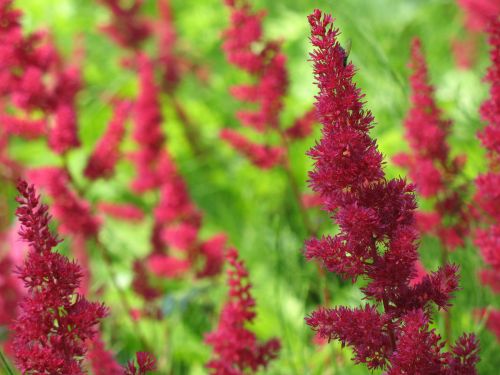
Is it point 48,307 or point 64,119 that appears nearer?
point 48,307

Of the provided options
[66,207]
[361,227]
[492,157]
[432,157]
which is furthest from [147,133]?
[361,227]

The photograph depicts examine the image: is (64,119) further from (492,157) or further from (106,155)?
(492,157)

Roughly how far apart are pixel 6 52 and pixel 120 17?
1.43m

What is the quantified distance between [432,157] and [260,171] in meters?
2.00

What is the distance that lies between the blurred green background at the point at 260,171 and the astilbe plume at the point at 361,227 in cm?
69

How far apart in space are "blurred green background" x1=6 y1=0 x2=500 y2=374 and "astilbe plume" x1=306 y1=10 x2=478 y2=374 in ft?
2.28

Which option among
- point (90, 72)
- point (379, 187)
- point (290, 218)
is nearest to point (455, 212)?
point (379, 187)

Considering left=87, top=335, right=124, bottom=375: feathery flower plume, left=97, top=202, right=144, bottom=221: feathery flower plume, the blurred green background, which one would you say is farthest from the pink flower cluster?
left=87, top=335, right=124, bottom=375: feathery flower plume

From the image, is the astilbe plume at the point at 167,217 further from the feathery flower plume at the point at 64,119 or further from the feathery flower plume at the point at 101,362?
the feathery flower plume at the point at 101,362

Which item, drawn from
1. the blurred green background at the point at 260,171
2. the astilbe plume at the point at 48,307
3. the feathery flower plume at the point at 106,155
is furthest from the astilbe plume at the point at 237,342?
the feathery flower plume at the point at 106,155

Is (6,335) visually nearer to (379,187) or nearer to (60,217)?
(60,217)

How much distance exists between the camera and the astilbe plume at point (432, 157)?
176 centimetres

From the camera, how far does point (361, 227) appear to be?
3.64ft

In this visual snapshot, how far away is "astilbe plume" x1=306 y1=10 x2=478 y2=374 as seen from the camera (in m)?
1.12
